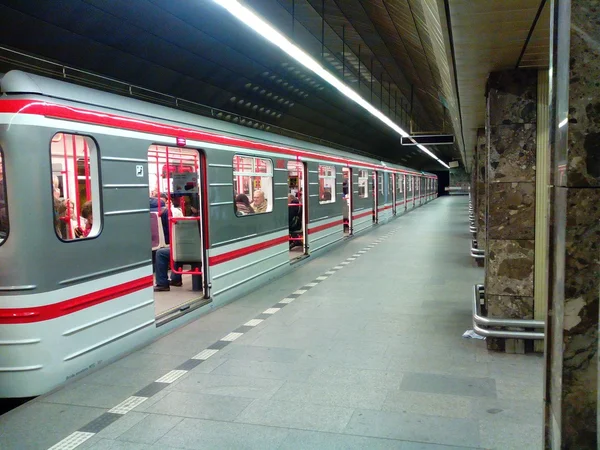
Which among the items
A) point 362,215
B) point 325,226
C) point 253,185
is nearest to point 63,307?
point 253,185

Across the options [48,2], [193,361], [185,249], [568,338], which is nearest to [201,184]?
[185,249]

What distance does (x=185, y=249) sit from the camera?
275 inches

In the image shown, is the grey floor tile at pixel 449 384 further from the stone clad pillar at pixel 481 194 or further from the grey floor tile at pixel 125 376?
the stone clad pillar at pixel 481 194

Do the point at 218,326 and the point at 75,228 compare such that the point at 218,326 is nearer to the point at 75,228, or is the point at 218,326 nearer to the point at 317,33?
the point at 75,228

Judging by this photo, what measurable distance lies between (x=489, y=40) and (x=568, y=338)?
2.79 m

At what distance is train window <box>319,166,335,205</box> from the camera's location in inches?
458

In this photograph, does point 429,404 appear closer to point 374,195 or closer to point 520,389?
point 520,389

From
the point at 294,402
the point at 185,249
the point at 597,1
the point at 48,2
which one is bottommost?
the point at 294,402

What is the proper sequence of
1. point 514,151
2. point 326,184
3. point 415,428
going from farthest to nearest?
A: 1. point 326,184
2. point 514,151
3. point 415,428

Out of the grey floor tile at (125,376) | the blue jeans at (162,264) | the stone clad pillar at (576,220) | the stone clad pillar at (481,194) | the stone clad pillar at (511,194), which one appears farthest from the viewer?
the stone clad pillar at (481,194)

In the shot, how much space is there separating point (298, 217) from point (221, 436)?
8644mm

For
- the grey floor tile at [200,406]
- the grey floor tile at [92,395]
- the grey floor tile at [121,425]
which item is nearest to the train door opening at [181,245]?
the grey floor tile at [92,395]

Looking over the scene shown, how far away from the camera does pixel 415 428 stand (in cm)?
334

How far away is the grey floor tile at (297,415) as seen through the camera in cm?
343
